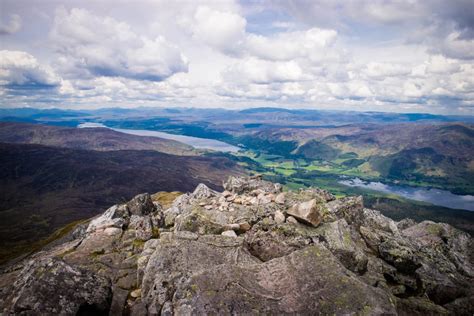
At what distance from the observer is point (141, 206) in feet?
101

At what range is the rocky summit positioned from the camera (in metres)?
11.9

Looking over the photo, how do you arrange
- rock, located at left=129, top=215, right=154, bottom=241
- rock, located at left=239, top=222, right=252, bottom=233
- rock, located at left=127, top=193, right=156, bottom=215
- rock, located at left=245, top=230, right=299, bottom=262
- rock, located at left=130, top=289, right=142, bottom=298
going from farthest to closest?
rock, located at left=127, top=193, right=156, bottom=215, rock, located at left=129, top=215, right=154, bottom=241, rock, located at left=239, top=222, right=252, bottom=233, rock, located at left=245, top=230, right=299, bottom=262, rock, located at left=130, top=289, right=142, bottom=298

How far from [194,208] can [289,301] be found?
13.3 m

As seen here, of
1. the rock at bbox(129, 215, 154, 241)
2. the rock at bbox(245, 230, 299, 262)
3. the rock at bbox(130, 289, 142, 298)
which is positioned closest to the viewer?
the rock at bbox(130, 289, 142, 298)

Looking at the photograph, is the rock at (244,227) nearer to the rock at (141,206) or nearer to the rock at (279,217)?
the rock at (279,217)

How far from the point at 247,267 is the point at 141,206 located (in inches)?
787

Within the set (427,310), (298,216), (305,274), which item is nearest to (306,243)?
(298,216)

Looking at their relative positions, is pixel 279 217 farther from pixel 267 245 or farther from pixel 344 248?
pixel 344 248

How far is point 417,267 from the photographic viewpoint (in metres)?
20.2

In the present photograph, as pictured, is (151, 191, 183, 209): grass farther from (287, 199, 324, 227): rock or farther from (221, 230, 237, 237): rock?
(287, 199, 324, 227): rock

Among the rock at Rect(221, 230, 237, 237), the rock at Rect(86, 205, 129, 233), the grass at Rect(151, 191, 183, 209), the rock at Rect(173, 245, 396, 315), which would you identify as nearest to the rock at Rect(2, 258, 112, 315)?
the rock at Rect(173, 245, 396, 315)

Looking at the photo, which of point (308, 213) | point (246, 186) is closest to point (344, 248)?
point (308, 213)

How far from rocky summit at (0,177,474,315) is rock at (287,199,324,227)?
0.08 metres

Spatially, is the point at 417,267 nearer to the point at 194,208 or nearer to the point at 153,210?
the point at 194,208
